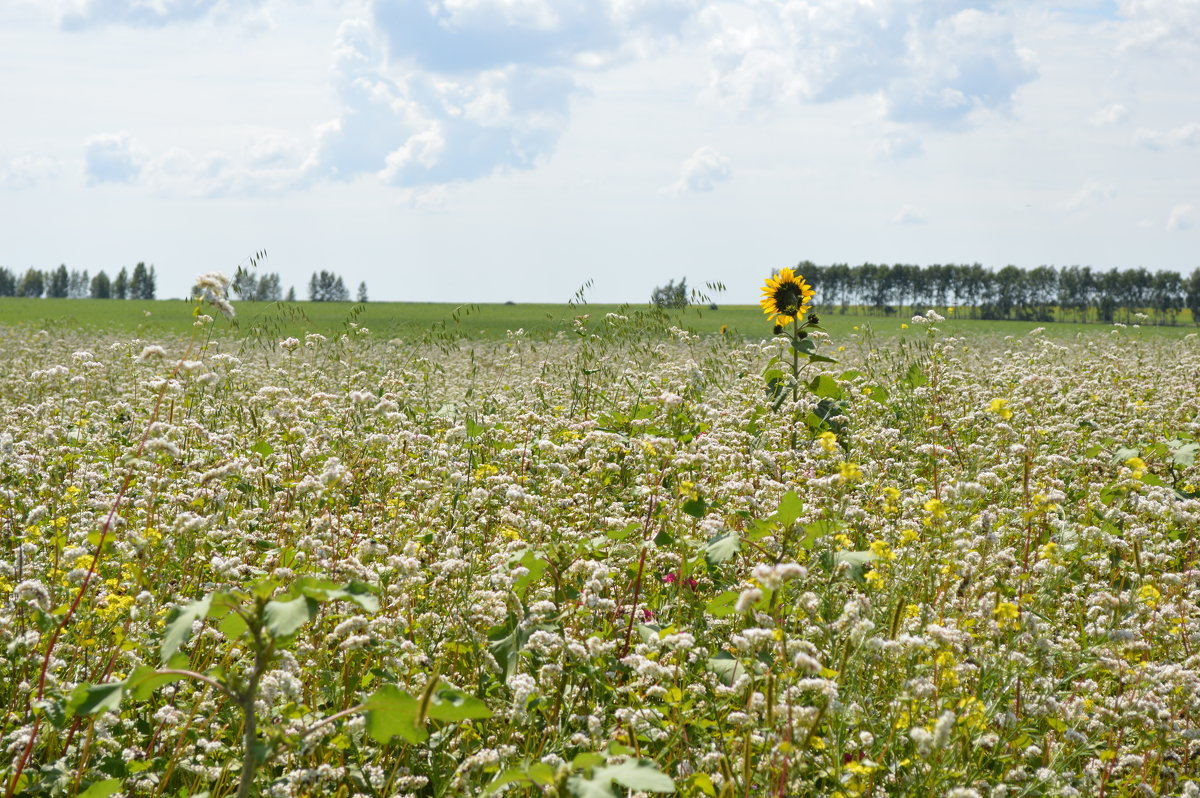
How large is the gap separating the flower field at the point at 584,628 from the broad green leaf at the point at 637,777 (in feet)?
0.05

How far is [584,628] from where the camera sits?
12.8 ft

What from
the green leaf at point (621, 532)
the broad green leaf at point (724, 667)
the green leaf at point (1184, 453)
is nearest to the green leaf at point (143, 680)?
the broad green leaf at point (724, 667)

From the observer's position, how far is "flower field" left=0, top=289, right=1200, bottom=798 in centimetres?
290

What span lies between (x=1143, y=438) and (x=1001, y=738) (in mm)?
6241

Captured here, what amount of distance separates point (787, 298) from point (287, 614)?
832cm

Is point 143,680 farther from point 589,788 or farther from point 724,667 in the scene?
point 724,667

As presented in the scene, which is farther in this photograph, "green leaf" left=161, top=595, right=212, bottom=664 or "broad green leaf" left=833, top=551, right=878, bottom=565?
"broad green leaf" left=833, top=551, right=878, bottom=565

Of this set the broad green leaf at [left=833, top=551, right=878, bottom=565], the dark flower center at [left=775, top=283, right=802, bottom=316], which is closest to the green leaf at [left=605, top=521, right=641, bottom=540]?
the broad green leaf at [left=833, top=551, right=878, bottom=565]

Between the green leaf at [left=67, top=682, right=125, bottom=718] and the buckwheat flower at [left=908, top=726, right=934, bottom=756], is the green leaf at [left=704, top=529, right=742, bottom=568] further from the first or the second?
the green leaf at [left=67, top=682, right=125, bottom=718]

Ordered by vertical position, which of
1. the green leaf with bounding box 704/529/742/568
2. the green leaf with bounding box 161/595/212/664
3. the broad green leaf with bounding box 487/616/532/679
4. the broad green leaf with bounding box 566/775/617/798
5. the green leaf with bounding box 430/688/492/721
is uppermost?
the green leaf with bounding box 161/595/212/664

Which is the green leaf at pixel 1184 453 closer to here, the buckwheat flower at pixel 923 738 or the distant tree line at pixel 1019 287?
the buckwheat flower at pixel 923 738

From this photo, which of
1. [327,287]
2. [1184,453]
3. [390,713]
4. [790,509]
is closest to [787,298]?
[1184,453]

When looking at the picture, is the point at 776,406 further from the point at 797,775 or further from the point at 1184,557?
the point at 797,775

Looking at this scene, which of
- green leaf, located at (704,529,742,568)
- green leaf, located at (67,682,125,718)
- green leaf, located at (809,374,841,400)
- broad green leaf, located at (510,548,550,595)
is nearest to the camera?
green leaf, located at (67,682,125,718)
